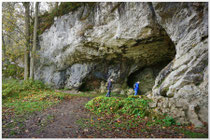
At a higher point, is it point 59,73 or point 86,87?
point 59,73

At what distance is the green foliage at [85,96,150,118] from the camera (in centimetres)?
459

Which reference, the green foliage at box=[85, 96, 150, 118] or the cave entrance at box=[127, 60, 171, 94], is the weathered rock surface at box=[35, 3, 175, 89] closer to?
the cave entrance at box=[127, 60, 171, 94]

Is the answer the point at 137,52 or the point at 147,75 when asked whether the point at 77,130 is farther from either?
the point at 147,75

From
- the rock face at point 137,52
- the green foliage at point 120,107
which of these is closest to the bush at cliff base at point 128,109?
the green foliage at point 120,107

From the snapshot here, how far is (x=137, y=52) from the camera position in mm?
11117

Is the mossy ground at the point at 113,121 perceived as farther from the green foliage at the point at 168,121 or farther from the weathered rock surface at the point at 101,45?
the weathered rock surface at the point at 101,45

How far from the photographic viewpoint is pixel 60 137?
3209 millimetres

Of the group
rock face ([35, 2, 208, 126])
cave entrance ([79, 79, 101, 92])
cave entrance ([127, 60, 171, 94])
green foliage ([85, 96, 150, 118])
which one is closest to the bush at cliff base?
green foliage ([85, 96, 150, 118])

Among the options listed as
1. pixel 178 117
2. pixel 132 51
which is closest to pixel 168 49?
pixel 132 51

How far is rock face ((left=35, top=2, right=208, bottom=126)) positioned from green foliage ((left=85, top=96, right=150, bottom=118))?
0.53m

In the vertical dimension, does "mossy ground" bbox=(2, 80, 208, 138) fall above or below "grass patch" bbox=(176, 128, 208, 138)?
below

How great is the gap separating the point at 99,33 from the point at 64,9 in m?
5.93

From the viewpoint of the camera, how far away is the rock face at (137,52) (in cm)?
453

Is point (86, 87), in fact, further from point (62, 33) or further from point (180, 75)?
point (180, 75)
